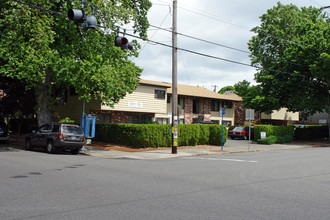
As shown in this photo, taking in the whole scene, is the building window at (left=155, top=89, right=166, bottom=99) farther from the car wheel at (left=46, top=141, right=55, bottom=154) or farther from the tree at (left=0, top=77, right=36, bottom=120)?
the car wheel at (left=46, top=141, right=55, bottom=154)

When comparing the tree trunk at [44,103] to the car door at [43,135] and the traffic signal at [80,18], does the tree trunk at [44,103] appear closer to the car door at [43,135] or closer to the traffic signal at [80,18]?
the car door at [43,135]

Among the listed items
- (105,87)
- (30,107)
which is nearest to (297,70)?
(105,87)

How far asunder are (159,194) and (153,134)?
48.4 ft

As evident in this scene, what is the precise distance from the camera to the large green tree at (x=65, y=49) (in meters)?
17.8

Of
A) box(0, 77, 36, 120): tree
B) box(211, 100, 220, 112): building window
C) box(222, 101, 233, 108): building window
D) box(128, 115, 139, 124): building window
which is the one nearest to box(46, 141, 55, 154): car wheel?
box(0, 77, 36, 120): tree

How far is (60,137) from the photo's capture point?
17516 mm

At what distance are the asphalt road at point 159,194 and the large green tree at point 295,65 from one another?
72.5 feet

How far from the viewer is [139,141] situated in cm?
2180

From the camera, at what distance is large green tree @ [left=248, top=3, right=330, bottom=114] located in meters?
32.2

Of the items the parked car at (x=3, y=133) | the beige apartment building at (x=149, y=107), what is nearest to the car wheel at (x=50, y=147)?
the beige apartment building at (x=149, y=107)

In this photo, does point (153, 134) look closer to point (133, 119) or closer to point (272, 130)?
point (133, 119)

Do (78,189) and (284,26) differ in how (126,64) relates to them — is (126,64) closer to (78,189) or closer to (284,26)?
(78,189)

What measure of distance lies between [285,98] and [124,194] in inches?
1323

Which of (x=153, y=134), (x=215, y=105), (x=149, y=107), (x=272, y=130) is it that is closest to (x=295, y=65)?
(x=272, y=130)
